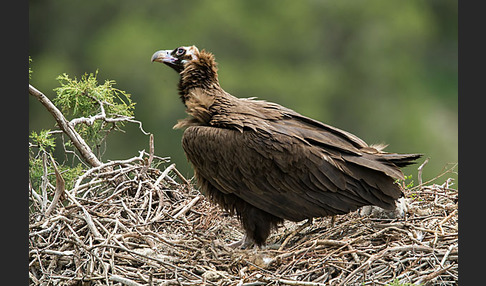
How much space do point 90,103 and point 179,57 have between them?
0.87m

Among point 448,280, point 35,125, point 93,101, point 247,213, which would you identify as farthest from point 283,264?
point 35,125

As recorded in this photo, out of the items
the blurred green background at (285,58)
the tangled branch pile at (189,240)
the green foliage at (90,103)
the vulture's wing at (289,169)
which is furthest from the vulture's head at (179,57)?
the blurred green background at (285,58)

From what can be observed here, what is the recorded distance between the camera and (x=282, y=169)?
198 inches

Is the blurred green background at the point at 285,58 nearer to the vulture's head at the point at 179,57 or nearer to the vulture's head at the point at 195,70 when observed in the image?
the vulture's head at the point at 179,57

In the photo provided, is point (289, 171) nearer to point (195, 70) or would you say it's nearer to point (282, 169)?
point (282, 169)

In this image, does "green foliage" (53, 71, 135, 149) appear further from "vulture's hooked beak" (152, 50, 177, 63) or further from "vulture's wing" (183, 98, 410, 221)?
"vulture's wing" (183, 98, 410, 221)

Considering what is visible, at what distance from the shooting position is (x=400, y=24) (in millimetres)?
17672

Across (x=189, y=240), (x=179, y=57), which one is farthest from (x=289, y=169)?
(x=179, y=57)

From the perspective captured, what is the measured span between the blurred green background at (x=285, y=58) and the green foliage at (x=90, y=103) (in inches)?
257

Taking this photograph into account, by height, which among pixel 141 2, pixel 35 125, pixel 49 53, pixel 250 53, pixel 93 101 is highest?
pixel 141 2

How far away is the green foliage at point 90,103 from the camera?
18.8ft

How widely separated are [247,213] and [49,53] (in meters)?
10.9

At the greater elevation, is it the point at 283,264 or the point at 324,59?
the point at 324,59

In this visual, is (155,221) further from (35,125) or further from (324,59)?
(324,59)
